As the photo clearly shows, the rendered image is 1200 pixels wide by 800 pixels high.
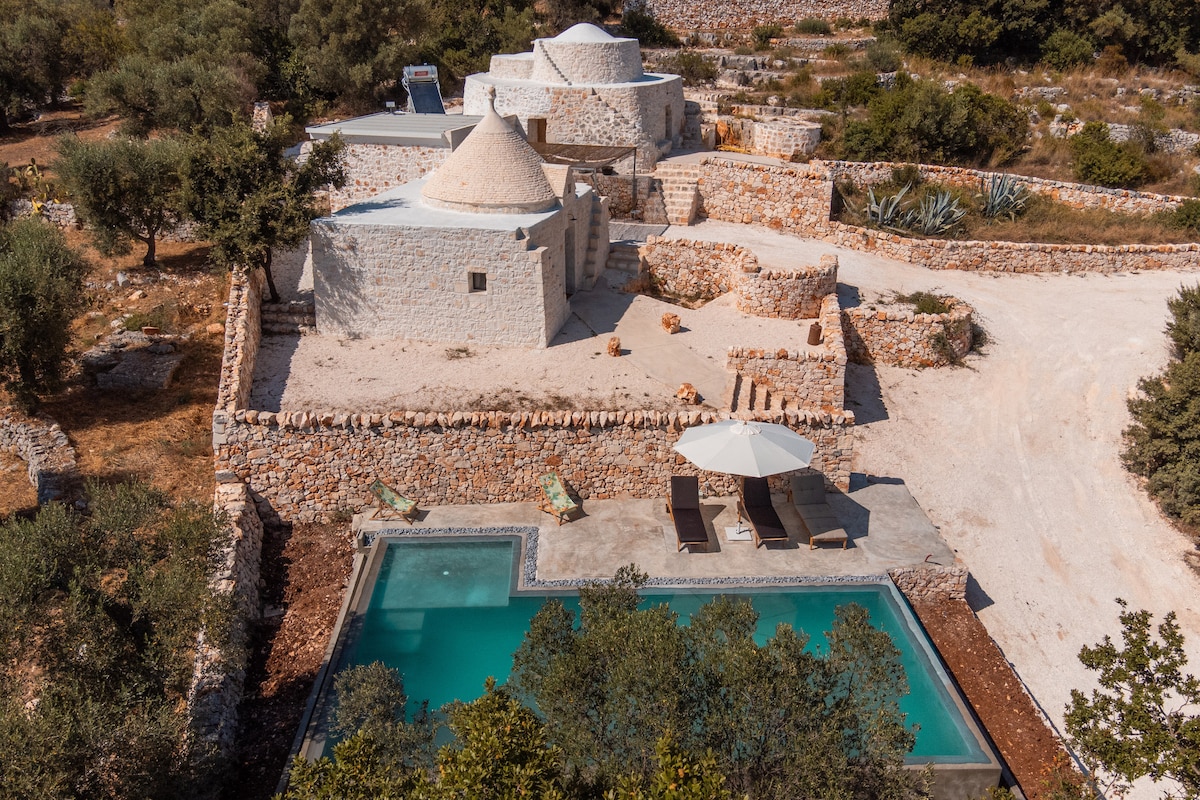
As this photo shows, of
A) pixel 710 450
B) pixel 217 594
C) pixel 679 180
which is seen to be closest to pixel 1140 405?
pixel 710 450

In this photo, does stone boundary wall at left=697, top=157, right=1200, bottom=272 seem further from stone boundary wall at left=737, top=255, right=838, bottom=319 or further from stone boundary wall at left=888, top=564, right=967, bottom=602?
stone boundary wall at left=888, top=564, right=967, bottom=602

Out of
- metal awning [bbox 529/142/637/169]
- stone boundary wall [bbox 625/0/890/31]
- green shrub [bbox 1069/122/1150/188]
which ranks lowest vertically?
green shrub [bbox 1069/122/1150/188]

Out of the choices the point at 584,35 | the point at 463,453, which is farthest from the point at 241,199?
the point at 584,35

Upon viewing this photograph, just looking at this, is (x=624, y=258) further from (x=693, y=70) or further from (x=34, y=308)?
(x=693, y=70)

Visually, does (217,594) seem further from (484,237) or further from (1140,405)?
(1140,405)

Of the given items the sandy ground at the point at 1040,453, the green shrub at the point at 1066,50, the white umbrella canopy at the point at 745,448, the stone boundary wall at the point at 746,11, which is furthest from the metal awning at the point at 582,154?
the green shrub at the point at 1066,50

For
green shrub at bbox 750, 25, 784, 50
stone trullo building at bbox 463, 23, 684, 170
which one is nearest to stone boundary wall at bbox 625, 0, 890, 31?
green shrub at bbox 750, 25, 784, 50
